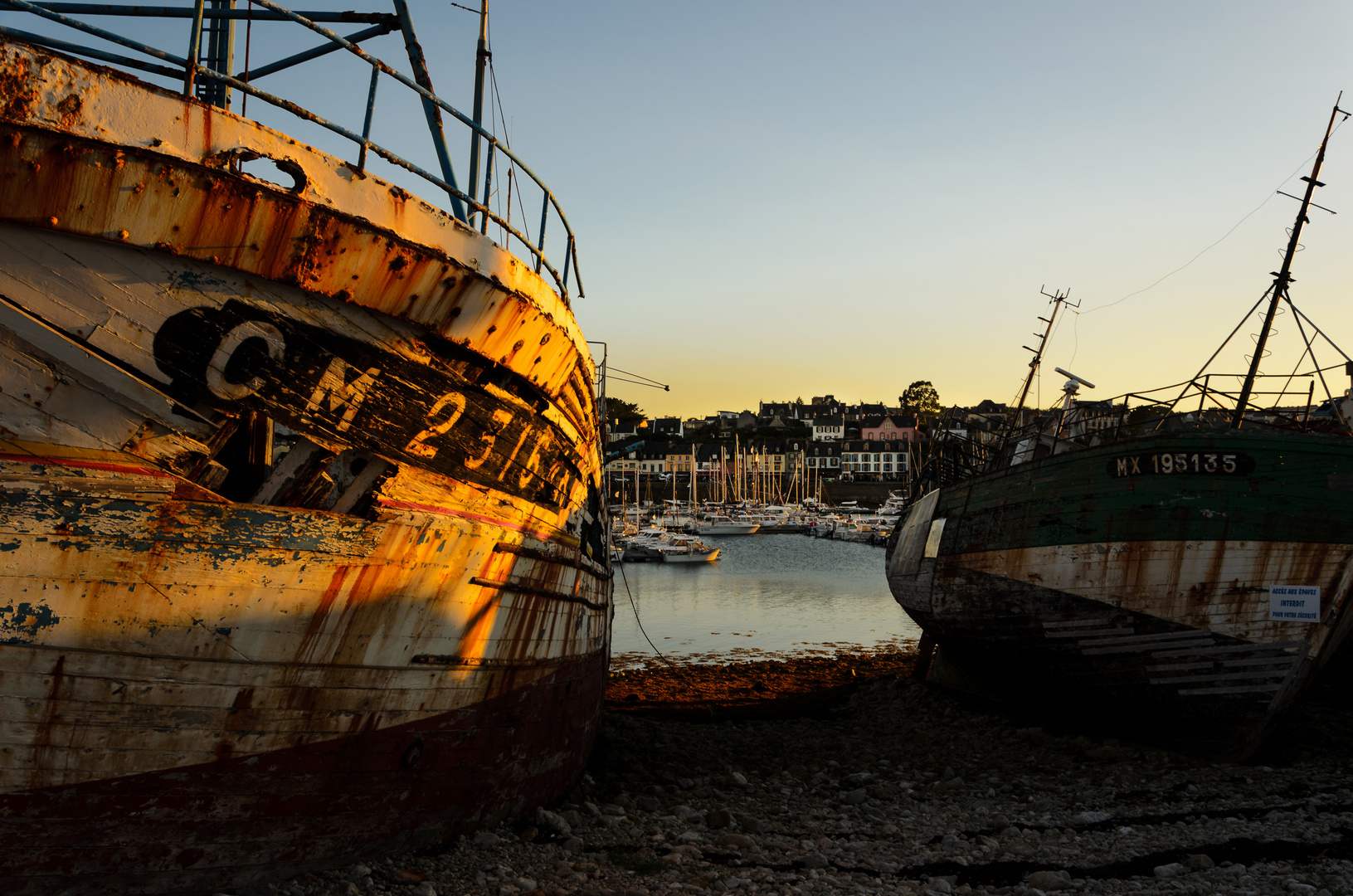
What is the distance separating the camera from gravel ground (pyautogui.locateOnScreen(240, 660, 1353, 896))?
5.61 metres

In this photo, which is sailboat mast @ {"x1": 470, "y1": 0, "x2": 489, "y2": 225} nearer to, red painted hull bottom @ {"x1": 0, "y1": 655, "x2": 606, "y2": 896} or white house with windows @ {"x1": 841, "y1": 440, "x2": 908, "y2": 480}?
red painted hull bottom @ {"x1": 0, "y1": 655, "x2": 606, "y2": 896}

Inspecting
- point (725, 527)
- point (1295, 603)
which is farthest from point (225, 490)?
point (725, 527)

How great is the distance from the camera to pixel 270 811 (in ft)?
14.6

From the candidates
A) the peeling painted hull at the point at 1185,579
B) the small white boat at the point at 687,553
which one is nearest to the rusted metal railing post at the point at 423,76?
the peeling painted hull at the point at 1185,579

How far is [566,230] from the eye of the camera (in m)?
7.53

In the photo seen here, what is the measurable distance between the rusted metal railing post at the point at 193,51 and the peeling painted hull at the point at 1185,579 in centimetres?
943

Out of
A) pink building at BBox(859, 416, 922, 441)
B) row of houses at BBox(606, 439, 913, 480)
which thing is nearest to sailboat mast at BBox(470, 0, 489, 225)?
row of houses at BBox(606, 439, 913, 480)

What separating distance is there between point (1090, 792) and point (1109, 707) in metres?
1.77

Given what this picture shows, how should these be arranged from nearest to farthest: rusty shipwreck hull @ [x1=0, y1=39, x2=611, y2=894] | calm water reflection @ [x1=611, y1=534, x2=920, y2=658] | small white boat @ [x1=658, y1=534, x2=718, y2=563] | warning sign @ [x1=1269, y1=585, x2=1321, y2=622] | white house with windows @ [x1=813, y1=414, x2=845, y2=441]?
rusty shipwreck hull @ [x1=0, y1=39, x2=611, y2=894] → warning sign @ [x1=1269, y1=585, x2=1321, y2=622] → calm water reflection @ [x1=611, y1=534, x2=920, y2=658] → small white boat @ [x1=658, y1=534, x2=718, y2=563] → white house with windows @ [x1=813, y1=414, x2=845, y2=441]

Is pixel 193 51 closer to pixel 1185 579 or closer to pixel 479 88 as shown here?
pixel 479 88

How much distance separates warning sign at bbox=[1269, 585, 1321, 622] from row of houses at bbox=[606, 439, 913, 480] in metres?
100

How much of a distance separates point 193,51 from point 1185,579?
9.83m

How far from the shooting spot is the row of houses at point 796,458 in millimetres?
111562

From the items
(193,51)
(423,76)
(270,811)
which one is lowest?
(270,811)
